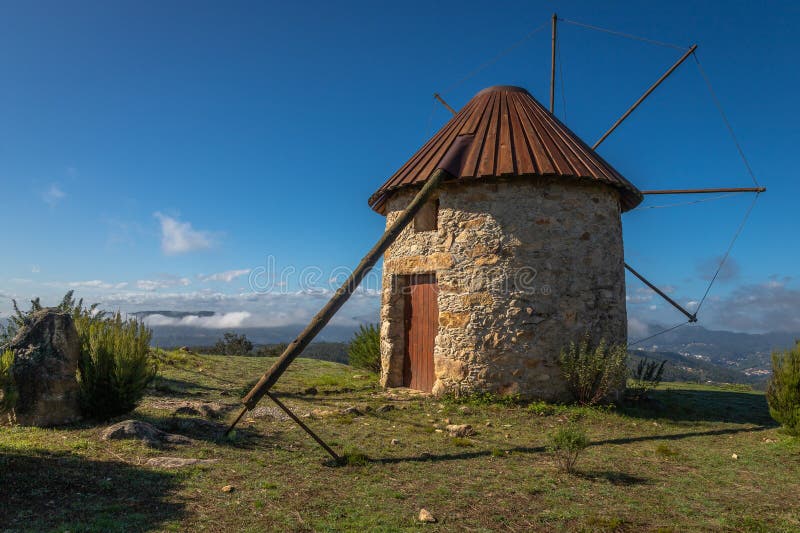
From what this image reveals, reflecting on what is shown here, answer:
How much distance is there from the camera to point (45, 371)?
6062 mm

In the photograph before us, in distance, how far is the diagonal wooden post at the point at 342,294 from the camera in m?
5.95

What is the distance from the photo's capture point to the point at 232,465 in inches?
206

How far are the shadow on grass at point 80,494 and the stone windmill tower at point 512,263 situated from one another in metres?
5.55

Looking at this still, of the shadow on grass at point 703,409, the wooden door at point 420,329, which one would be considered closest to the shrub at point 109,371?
the wooden door at point 420,329

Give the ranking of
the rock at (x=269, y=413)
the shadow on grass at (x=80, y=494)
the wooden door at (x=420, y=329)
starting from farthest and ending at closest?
the wooden door at (x=420, y=329)
the rock at (x=269, y=413)
the shadow on grass at (x=80, y=494)

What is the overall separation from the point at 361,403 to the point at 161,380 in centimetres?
443

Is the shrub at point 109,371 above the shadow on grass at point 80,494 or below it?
above

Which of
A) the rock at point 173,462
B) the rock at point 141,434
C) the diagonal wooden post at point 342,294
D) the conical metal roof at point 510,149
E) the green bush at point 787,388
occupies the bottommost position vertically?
the rock at point 173,462

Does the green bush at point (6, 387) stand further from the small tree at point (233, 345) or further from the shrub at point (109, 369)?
the small tree at point (233, 345)

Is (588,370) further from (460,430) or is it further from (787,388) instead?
(460,430)

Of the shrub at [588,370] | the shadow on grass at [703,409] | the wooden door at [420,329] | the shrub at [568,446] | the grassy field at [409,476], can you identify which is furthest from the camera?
the wooden door at [420,329]

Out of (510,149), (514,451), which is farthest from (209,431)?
(510,149)

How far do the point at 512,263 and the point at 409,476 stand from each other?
186 inches

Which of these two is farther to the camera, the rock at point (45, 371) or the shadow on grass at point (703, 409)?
the shadow on grass at point (703, 409)
